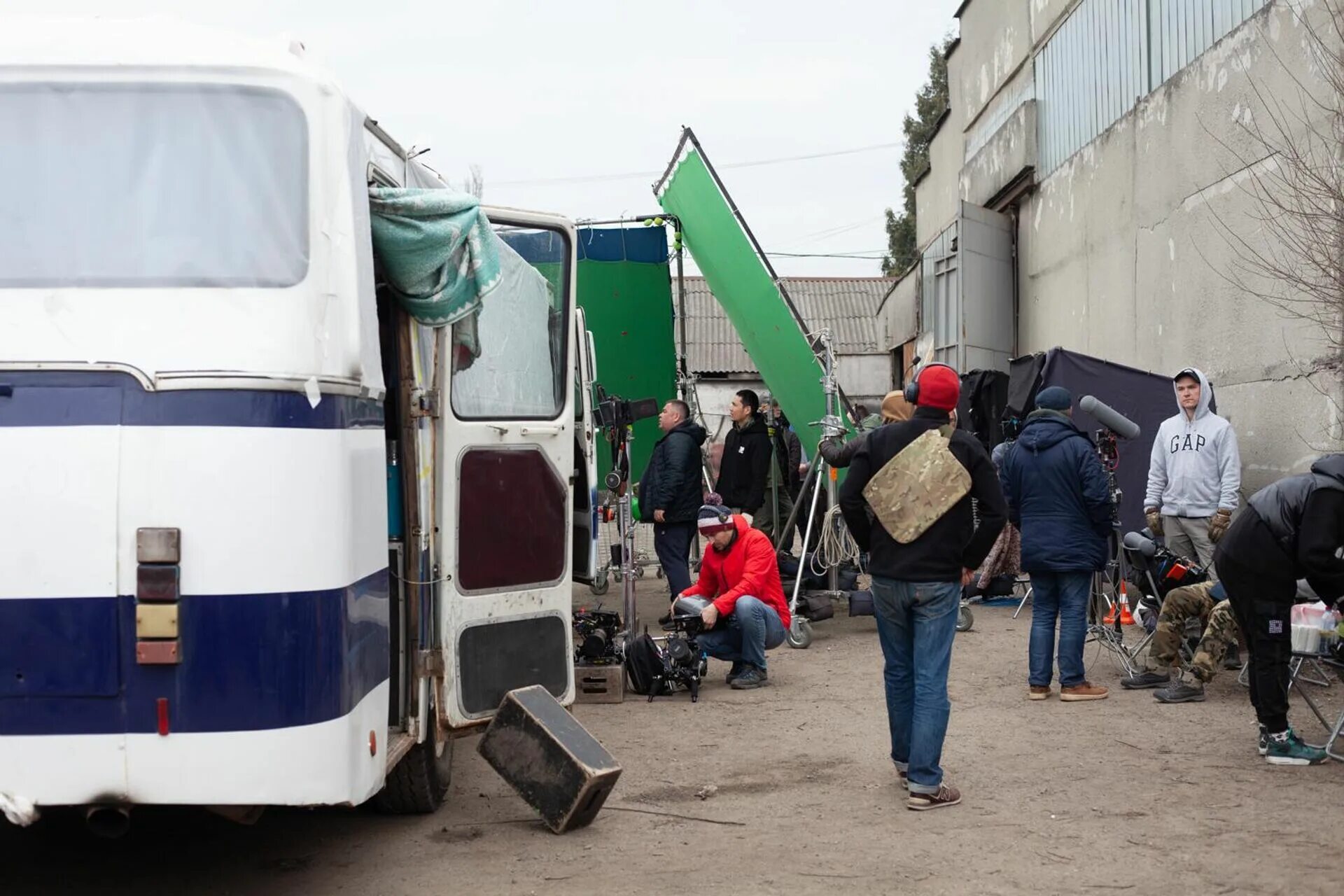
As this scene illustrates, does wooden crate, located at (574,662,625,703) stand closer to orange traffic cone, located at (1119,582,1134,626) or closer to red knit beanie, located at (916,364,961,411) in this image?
red knit beanie, located at (916,364,961,411)

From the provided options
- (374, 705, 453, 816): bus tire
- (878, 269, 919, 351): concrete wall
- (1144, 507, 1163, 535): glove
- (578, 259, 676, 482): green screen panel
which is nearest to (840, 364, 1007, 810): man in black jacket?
(374, 705, 453, 816): bus tire

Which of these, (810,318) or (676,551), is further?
(810,318)

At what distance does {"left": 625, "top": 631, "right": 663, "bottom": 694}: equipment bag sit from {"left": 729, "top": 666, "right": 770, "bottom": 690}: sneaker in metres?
0.61

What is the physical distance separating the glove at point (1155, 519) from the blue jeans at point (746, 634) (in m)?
2.77

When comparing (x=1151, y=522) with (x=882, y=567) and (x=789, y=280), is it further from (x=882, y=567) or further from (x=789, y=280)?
(x=789, y=280)

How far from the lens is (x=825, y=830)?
20.0 ft

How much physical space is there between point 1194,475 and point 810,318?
31930mm

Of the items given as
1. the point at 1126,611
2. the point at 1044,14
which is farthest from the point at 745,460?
the point at 1044,14

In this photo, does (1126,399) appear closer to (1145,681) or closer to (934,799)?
(1145,681)

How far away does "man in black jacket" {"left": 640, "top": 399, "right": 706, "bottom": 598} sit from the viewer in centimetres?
1137

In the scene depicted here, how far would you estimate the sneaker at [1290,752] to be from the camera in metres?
6.90

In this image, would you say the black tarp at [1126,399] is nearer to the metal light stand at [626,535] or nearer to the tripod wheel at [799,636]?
the tripod wheel at [799,636]

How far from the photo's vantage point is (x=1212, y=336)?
1123 centimetres

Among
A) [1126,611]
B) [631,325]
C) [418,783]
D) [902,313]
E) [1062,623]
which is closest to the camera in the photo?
[418,783]
